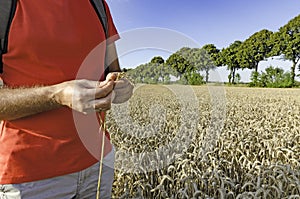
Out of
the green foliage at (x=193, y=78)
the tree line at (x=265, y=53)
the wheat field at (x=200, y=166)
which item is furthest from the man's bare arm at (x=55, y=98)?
the tree line at (x=265, y=53)

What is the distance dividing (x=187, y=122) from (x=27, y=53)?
6152 mm

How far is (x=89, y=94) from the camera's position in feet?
3.61

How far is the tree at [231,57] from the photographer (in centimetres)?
7512

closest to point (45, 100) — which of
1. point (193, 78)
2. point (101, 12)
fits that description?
point (101, 12)

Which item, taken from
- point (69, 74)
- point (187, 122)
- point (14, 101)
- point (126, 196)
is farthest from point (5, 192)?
point (187, 122)

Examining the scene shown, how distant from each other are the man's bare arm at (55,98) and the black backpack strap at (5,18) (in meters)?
0.19

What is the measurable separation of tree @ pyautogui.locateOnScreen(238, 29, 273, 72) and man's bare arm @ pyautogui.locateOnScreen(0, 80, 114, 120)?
71.7 m

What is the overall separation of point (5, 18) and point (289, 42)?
66631 millimetres

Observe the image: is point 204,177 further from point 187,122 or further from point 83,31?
point 187,122

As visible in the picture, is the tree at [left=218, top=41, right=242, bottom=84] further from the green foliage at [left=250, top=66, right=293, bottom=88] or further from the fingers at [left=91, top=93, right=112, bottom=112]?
the fingers at [left=91, top=93, right=112, bottom=112]

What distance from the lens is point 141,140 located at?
556 centimetres

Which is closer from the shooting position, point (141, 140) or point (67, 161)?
point (67, 161)

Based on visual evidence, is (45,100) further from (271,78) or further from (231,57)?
(231,57)

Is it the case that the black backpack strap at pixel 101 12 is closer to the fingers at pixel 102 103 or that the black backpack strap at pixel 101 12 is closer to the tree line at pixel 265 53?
the fingers at pixel 102 103
